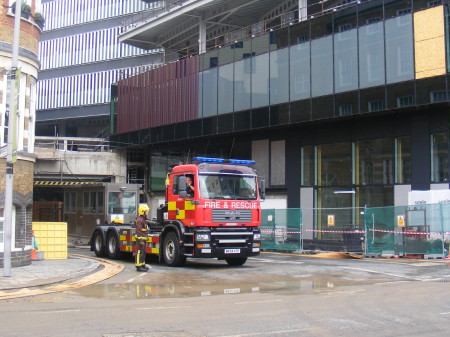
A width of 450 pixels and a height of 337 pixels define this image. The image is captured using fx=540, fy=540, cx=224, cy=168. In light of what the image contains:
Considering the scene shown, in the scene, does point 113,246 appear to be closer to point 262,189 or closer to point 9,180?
point 262,189

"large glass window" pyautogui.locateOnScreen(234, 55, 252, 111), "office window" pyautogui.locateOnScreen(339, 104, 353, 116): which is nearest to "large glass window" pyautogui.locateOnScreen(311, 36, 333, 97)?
"office window" pyautogui.locateOnScreen(339, 104, 353, 116)

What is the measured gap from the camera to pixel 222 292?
11.7 m

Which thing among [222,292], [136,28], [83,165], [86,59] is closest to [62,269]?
[222,292]

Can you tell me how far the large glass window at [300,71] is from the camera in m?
28.1

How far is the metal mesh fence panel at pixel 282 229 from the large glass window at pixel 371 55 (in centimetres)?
726

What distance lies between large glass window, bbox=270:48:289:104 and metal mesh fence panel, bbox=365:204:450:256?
1029cm

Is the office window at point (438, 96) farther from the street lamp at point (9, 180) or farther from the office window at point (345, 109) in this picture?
the street lamp at point (9, 180)

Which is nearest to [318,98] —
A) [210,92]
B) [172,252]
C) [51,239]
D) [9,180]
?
[210,92]

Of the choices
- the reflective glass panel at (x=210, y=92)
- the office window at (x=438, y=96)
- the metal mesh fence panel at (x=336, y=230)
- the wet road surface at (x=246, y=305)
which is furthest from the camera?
the reflective glass panel at (x=210, y=92)

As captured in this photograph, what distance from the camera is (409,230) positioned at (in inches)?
778

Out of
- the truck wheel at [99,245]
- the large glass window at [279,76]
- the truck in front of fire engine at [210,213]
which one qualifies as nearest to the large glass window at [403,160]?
the large glass window at [279,76]

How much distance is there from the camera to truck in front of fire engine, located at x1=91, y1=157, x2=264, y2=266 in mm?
15898

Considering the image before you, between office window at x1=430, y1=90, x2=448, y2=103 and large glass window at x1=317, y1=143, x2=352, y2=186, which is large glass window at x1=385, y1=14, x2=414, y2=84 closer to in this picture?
office window at x1=430, y1=90, x2=448, y2=103

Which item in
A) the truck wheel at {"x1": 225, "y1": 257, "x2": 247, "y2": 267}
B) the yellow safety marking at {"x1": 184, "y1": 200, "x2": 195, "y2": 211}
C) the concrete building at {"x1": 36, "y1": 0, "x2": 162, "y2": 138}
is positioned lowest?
the truck wheel at {"x1": 225, "y1": 257, "x2": 247, "y2": 267}
